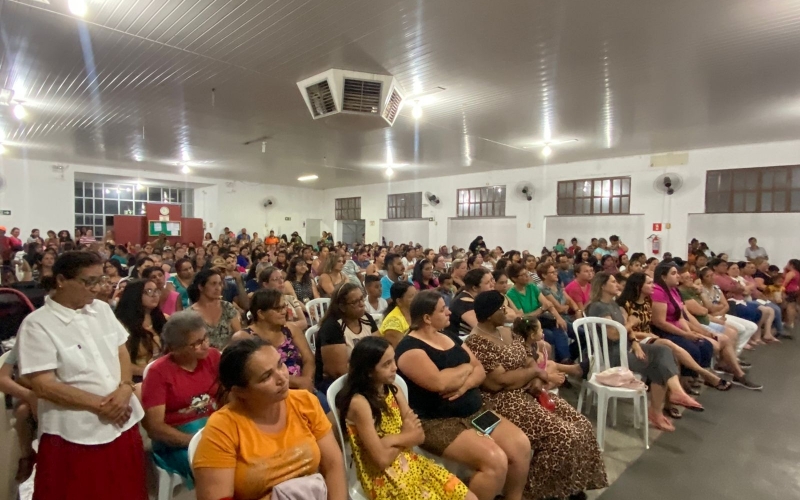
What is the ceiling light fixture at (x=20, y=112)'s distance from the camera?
6027mm

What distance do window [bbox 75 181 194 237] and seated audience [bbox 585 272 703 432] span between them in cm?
1393

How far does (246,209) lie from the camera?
15.0 metres

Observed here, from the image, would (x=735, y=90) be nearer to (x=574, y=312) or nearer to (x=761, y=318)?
(x=761, y=318)

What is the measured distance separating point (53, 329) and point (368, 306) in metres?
2.73

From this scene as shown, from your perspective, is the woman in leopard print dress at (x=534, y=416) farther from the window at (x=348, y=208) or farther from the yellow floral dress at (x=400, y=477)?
the window at (x=348, y=208)

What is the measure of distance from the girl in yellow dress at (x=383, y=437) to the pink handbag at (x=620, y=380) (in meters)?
1.62

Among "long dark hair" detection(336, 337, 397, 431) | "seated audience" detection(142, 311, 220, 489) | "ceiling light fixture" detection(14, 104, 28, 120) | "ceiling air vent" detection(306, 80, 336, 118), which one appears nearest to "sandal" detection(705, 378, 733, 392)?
"long dark hair" detection(336, 337, 397, 431)

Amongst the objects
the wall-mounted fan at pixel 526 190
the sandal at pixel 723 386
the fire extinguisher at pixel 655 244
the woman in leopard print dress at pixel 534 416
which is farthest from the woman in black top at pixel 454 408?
the wall-mounted fan at pixel 526 190

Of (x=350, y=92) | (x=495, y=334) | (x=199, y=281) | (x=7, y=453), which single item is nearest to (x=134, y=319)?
(x=199, y=281)

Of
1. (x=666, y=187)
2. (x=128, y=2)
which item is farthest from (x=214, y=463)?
(x=666, y=187)

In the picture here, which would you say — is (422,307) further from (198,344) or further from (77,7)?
(77,7)

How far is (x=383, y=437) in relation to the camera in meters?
1.80

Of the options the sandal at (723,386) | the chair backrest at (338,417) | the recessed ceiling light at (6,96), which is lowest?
the sandal at (723,386)

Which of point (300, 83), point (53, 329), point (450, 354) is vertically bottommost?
point (450, 354)
